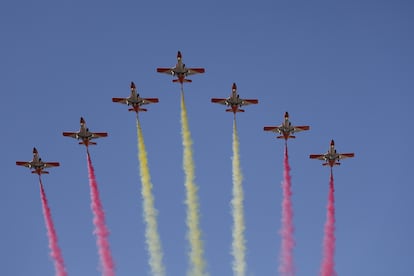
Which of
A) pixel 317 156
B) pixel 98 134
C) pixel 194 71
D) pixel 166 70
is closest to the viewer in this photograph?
pixel 98 134

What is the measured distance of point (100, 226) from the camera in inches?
3708

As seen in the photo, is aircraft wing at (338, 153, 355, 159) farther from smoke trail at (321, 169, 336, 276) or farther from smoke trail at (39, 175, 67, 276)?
smoke trail at (39, 175, 67, 276)

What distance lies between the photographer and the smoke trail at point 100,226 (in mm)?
92375

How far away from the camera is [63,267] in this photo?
9419cm

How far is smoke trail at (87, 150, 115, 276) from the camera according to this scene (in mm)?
92375

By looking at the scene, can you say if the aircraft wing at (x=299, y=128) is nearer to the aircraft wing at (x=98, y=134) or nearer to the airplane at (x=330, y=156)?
the airplane at (x=330, y=156)

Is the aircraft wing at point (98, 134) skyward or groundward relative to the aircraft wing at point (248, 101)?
groundward

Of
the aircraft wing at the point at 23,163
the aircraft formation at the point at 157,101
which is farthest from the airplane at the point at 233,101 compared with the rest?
the aircraft wing at the point at 23,163

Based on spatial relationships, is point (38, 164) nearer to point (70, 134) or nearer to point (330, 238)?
point (70, 134)

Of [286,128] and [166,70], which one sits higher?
[166,70]

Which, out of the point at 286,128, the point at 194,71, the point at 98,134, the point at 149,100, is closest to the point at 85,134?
the point at 98,134

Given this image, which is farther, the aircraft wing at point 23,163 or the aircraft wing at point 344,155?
the aircraft wing at point 344,155

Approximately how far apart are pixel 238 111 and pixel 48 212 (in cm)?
2823

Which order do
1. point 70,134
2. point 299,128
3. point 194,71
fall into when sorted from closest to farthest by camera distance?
point 70,134
point 194,71
point 299,128
